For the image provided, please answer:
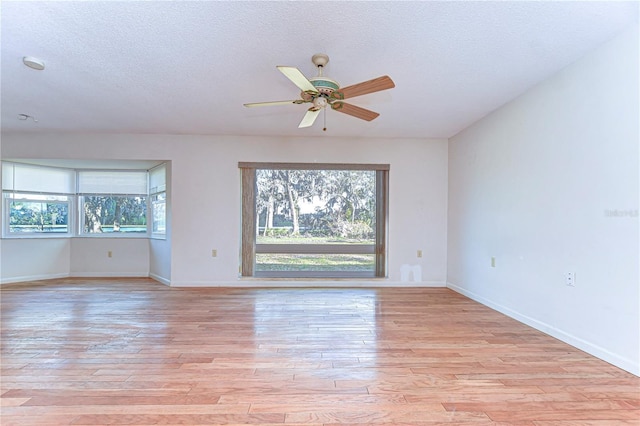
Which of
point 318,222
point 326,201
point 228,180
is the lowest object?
point 318,222

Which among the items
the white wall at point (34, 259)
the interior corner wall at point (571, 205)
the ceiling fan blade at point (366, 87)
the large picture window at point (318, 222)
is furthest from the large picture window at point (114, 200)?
the interior corner wall at point (571, 205)

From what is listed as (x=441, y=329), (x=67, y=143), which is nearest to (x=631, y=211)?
(x=441, y=329)

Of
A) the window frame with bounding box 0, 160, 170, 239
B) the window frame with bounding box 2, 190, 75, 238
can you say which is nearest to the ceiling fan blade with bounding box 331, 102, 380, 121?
the window frame with bounding box 0, 160, 170, 239

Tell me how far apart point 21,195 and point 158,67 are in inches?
172

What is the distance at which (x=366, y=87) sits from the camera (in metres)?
2.23

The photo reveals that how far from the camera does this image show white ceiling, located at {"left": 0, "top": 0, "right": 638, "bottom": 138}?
187 cm

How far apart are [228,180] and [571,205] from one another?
4.17 m

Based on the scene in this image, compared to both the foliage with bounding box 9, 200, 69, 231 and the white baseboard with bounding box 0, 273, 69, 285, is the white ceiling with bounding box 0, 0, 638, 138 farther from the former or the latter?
the white baseboard with bounding box 0, 273, 69, 285

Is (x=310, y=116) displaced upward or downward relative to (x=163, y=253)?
upward

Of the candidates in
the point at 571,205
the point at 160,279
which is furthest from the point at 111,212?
the point at 571,205

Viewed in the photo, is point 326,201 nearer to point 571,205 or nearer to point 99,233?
point 571,205

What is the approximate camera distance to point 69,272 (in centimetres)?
532

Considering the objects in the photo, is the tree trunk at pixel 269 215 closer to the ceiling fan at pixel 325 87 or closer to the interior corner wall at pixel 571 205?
the ceiling fan at pixel 325 87

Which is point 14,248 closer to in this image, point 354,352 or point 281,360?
point 281,360
